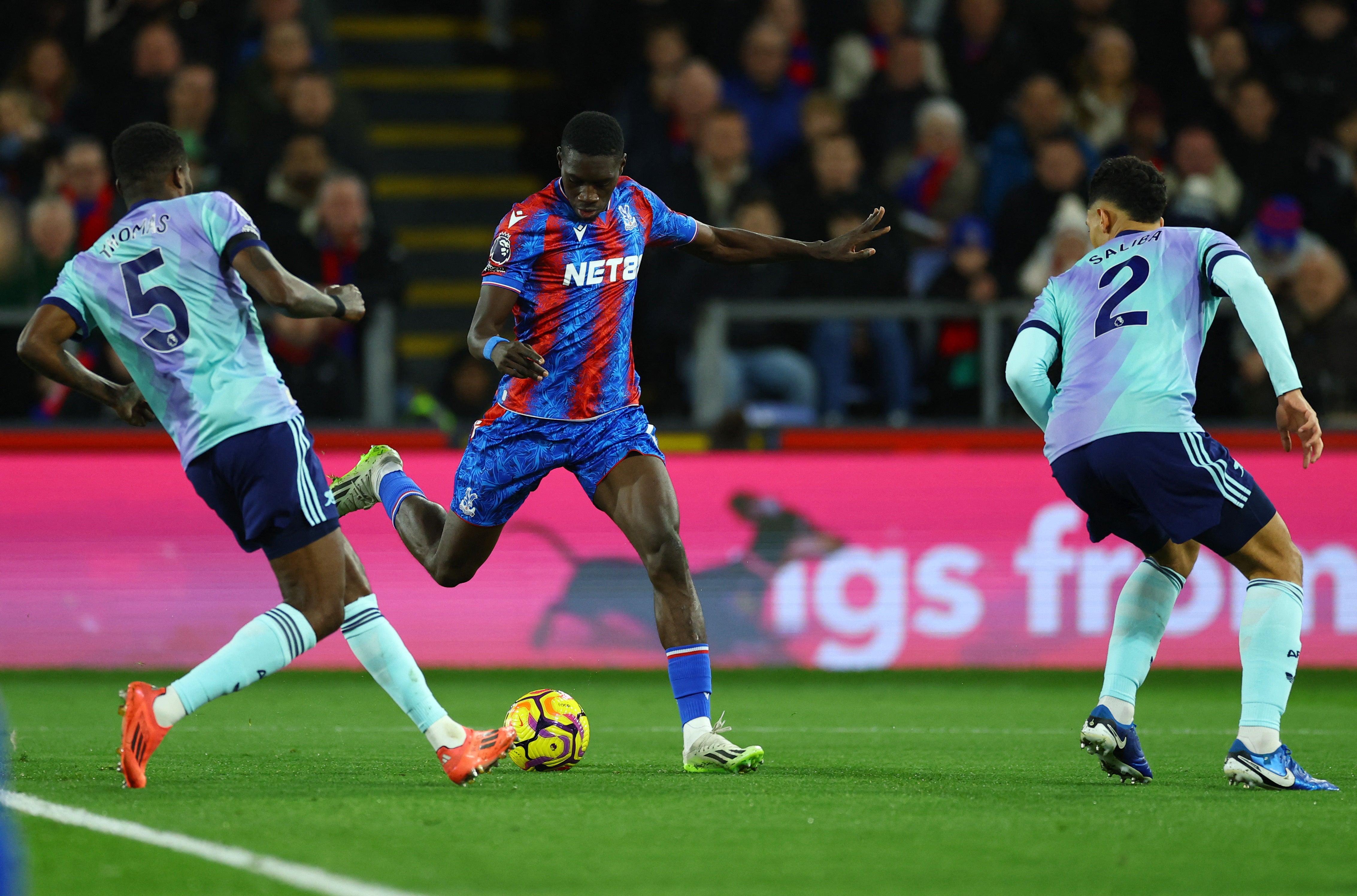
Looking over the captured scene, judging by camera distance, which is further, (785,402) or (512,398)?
(785,402)

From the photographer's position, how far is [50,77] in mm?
13055

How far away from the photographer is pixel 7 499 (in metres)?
10.3

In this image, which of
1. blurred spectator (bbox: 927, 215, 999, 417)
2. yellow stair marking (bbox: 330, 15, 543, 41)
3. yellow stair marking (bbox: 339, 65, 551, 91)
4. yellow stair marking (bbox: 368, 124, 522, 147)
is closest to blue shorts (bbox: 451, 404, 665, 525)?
blurred spectator (bbox: 927, 215, 999, 417)

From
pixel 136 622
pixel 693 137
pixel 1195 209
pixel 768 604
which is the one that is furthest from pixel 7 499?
pixel 1195 209

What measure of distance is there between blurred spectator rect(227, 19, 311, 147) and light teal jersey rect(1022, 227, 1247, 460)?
7963 millimetres

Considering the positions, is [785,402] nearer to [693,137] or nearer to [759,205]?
[759,205]

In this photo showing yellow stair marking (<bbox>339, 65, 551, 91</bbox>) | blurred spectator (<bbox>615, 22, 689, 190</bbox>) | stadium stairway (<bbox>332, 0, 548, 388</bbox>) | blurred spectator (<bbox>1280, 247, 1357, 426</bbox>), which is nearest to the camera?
blurred spectator (<bbox>1280, 247, 1357, 426</bbox>)

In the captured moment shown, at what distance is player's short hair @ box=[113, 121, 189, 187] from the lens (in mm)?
5848

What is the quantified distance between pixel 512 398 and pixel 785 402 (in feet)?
15.6

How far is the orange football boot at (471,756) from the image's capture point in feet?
18.8

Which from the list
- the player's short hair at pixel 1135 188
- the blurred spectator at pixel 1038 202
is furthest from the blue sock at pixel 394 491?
the blurred spectator at pixel 1038 202

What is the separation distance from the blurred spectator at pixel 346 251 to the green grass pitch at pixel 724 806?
11.3 feet

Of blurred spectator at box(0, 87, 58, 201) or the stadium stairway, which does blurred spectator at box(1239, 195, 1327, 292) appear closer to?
the stadium stairway

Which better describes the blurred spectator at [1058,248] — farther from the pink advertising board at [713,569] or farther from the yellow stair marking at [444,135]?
the yellow stair marking at [444,135]
